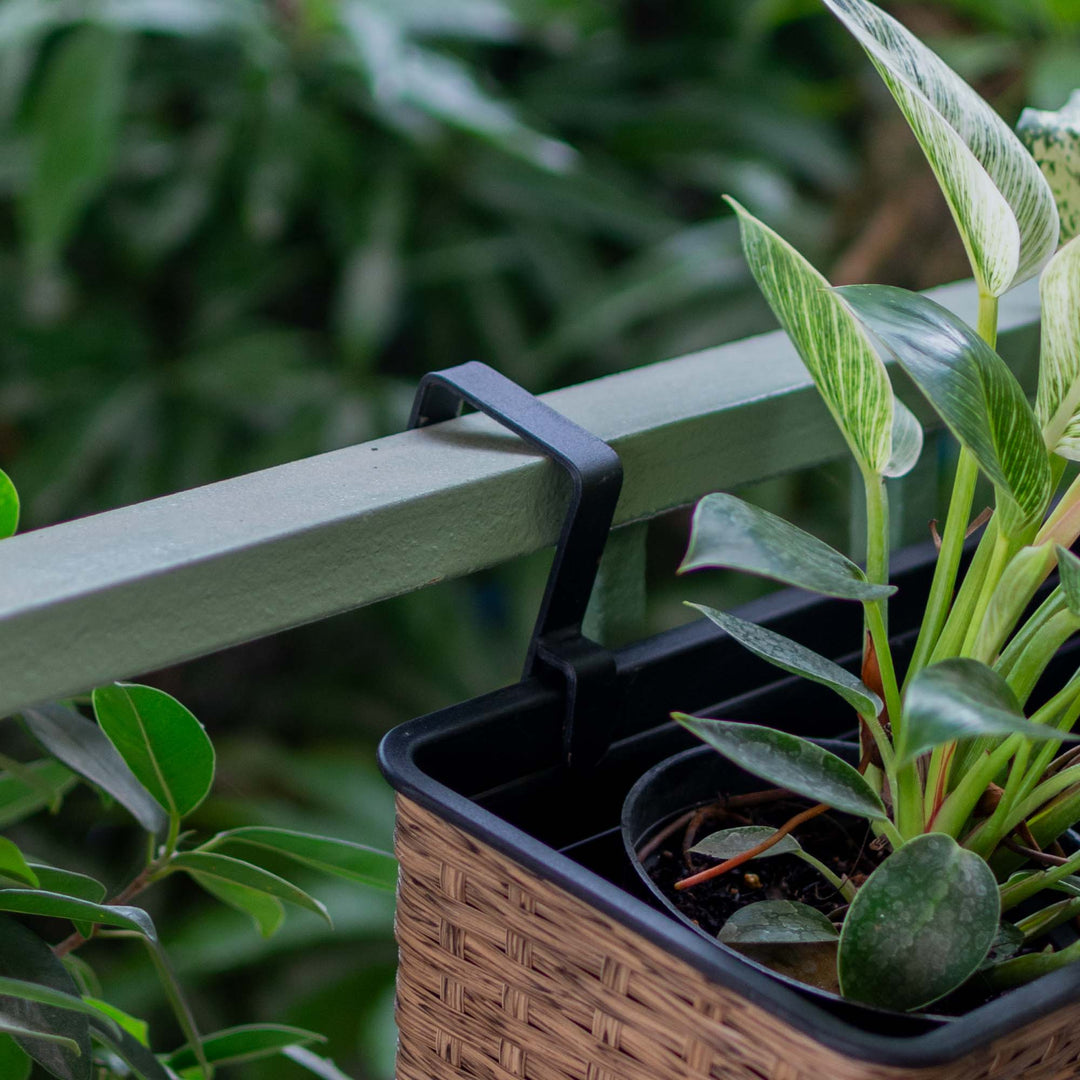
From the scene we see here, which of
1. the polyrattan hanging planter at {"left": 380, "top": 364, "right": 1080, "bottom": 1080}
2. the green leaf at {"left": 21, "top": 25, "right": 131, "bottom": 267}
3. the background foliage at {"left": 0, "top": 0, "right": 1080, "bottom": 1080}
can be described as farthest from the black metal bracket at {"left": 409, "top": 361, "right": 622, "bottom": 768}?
the green leaf at {"left": 21, "top": 25, "right": 131, "bottom": 267}

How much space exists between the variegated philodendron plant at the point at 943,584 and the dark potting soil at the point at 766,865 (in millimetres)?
23

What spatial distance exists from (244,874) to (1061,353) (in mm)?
267

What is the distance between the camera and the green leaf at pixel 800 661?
31cm

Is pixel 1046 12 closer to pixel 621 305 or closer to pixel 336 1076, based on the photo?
pixel 621 305

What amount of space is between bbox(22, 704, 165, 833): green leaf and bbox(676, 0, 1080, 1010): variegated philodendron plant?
18 cm

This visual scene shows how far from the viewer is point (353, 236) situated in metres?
1.54

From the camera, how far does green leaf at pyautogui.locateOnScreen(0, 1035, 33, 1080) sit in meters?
0.36

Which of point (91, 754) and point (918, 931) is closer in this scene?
point (918, 931)

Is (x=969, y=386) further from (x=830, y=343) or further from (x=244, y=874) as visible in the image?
(x=244, y=874)

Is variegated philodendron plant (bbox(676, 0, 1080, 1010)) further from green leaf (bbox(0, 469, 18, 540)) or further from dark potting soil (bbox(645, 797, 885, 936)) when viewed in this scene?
green leaf (bbox(0, 469, 18, 540))

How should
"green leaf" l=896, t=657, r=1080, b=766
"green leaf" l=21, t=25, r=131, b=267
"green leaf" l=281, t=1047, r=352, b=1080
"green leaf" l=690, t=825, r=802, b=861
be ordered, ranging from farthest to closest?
1. "green leaf" l=21, t=25, r=131, b=267
2. "green leaf" l=281, t=1047, r=352, b=1080
3. "green leaf" l=690, t=825, r=802, b=861
4. "green leaf" l=896, t=657, r=1080, b=766

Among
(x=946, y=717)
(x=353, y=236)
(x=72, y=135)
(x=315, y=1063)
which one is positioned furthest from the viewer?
(x=353, y=236)

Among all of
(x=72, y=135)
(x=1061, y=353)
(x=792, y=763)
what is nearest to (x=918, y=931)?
(x=792, y=763)

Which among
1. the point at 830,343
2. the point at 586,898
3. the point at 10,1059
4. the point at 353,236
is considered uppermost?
the point at 830,343
